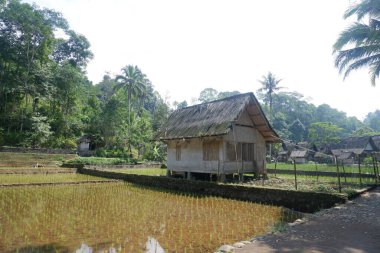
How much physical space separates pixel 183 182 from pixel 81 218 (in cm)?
747

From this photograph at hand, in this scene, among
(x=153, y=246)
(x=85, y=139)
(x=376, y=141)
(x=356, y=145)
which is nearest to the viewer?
(x=153, y=246)

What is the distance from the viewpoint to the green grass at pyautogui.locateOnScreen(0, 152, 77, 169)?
1037 inches

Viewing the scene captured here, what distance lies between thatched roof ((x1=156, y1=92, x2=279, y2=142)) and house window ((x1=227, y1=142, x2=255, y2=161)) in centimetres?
143

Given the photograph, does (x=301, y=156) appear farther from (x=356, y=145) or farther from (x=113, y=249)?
(x=113, y=249)

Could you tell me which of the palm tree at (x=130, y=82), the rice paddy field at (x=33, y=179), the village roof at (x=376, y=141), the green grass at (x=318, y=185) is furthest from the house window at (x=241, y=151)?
the village roof at (x=376, y=141)

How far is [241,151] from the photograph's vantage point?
16281 mm

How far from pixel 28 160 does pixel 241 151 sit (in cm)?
2336

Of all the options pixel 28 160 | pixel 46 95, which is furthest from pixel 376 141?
pixel 46 95

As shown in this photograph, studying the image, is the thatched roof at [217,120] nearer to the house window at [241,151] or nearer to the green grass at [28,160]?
the house window at [241,151]

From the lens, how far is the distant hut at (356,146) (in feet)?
127

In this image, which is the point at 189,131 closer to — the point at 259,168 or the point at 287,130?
the point at 259,168

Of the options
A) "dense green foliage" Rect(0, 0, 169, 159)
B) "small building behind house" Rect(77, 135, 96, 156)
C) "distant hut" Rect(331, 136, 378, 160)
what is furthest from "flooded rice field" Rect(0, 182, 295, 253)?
"distant hut" Rect(331, 136, 378, 160)

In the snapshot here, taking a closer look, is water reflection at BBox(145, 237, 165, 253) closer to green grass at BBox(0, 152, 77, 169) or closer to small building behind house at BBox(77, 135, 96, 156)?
green grass at BBox(0, 152, 77, 169)

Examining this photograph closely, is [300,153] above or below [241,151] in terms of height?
above
